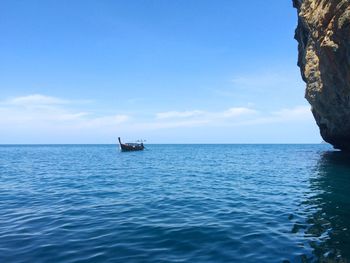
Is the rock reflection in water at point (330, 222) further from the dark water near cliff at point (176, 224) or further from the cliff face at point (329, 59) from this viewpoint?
the cliff face at point (329, 59)

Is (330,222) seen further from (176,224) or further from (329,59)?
(329,59)

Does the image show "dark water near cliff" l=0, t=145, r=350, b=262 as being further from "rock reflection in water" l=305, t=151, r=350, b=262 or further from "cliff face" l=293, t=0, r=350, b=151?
"cliff face" l=293, t=0, r=350, b=151

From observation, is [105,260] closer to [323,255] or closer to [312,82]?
[323,255]

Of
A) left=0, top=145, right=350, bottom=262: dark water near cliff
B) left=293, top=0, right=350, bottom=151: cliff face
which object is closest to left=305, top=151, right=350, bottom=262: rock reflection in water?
left=0, top=145, right=350, bottom=262: dark water near cliff

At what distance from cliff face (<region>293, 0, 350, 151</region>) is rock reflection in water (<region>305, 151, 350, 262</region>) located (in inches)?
430

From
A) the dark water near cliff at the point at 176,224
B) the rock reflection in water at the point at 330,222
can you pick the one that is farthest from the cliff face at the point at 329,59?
the dark water near cliff at the point at 176,224

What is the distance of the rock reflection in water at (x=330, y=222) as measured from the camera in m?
8.69

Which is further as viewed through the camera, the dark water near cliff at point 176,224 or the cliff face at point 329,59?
the cliff face at point 329,59

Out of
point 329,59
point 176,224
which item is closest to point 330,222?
point 176,224

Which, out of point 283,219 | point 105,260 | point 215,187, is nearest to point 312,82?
point 215,187

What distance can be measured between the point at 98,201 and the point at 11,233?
20.4 ft

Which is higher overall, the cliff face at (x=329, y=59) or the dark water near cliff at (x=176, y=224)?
the cliff face at (x=329, y=59)

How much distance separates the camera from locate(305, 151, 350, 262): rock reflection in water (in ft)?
28.5

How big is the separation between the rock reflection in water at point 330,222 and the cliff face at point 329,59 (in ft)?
35.8
